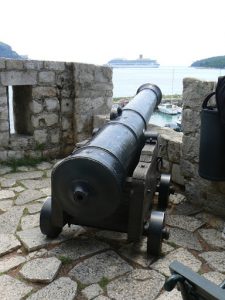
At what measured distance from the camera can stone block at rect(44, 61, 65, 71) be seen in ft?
17.8

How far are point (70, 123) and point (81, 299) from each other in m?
3.82

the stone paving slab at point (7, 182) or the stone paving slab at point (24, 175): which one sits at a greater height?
the stone paving slab at point (7, 182)

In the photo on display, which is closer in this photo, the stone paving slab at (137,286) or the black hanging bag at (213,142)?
the stone paving slab at (137,286)

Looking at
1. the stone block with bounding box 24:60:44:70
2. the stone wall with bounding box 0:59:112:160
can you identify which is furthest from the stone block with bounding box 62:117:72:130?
the stone block with bounding box 24:60:44:70

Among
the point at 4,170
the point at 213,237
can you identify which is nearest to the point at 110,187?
the point at 213,237

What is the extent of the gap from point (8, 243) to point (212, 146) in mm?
2011

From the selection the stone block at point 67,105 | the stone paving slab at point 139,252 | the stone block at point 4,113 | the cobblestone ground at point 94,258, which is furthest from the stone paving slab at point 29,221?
the stone block at point 67,105

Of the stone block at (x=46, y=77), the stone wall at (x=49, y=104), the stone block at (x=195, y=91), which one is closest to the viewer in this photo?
the stone block at (x=195, y=91)

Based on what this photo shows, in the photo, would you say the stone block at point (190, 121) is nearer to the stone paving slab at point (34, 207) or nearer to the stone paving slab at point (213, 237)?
the stone paving slab at point (213, 237)

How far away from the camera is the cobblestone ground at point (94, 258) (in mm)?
2555

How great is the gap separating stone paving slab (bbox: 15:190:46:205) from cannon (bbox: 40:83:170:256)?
0.96m

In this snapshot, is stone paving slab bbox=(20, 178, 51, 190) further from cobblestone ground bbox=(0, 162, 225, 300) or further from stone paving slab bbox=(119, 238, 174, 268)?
stone paving slab bbox=(119, 238, 174, 268)

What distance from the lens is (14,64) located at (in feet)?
16.7

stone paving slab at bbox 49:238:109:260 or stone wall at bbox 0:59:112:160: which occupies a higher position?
stone wall at bbox 0:59:112:160
